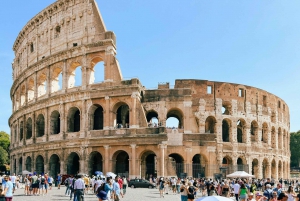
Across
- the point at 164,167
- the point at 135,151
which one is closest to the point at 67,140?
the point at 135,151

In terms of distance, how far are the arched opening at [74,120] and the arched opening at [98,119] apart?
1863mm

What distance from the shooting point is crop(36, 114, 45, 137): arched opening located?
Answer: 37094 mm

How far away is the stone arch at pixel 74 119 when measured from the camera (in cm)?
3400

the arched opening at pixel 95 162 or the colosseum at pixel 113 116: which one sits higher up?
the colosseum at pixel 113 116

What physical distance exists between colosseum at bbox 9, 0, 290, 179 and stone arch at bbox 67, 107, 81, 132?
0.09 m

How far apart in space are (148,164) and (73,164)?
7339mm

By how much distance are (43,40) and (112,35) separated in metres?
9.17

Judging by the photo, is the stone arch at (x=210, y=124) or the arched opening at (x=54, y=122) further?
the stone arch at (x=210, y=124)

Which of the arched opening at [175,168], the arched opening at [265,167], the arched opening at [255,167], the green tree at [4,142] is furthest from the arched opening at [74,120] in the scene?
the green tree at [4,142]

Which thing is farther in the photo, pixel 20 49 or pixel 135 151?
pixel 20 49

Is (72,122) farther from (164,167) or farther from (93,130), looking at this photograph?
(164,167)

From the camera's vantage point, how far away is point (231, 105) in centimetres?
3675

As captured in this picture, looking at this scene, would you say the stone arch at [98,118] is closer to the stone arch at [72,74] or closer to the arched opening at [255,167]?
the stone arch at [72,74]

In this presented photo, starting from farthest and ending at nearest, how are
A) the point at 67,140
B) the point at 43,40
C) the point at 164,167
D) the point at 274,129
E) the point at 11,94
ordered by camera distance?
the point at 11,94 → the point at 274,129 → the point at 43,40 → the point at 67,140 → the point at 164,167
